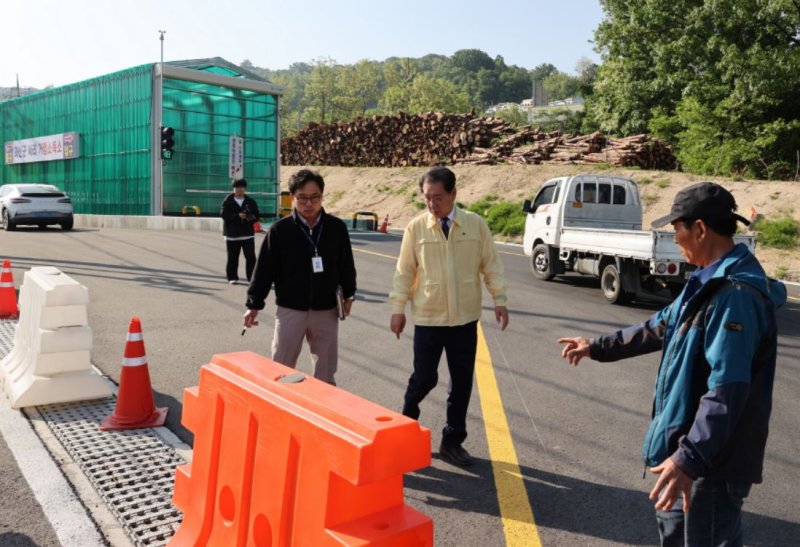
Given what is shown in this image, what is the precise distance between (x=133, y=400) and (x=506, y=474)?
2.61 meters

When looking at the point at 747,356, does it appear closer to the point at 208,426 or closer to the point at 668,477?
the point at 668,477

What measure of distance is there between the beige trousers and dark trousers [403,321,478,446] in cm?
60

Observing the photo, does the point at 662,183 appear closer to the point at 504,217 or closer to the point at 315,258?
the point at 504,217

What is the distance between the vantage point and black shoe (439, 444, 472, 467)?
13.9 ft

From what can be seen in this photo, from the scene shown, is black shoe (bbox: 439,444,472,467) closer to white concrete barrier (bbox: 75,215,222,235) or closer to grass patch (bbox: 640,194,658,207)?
white concrete barrier (bbox: 75,215,222,235)

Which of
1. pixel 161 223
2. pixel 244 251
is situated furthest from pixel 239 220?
pixel 161 223

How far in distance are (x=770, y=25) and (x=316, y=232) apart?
27.5 meters

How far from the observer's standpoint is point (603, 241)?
10.7m

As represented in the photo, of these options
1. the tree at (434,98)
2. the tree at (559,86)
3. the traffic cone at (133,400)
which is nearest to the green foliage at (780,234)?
the traffic cone at (133,400)

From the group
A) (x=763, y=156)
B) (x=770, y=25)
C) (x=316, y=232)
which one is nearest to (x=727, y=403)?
(x=316, y=232)

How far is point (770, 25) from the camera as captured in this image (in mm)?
25922

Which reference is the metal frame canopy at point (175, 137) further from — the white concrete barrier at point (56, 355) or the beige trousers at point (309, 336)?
the beige trousers at point (309, 336)

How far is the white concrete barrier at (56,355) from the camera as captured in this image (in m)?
5.07

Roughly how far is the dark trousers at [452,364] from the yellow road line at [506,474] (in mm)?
326
